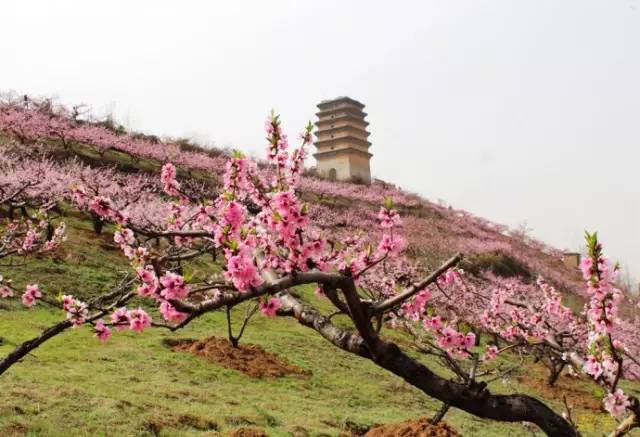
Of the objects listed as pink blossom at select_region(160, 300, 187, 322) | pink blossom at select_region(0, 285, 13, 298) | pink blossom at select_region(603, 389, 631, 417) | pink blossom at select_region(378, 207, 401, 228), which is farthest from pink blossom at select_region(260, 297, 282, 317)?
pink blossom at select_region(0, 285, 13, 298)

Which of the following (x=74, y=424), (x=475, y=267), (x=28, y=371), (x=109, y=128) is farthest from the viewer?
(x=109, y=128)

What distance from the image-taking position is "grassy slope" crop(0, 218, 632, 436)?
8.53 meters

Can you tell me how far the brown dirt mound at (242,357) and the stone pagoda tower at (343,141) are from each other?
5247 centimetres

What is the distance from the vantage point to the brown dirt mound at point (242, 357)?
13.3 m

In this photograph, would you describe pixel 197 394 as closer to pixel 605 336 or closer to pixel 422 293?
pixel 422 293

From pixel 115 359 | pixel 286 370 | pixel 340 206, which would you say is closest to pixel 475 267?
pixel 340 206

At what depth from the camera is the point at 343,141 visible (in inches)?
2746

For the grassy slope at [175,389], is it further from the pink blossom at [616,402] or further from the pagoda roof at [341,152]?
the pagoda roof at [341,152]

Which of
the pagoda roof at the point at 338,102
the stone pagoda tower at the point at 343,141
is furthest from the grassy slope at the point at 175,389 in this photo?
the pagoda roof at the point at 338,102

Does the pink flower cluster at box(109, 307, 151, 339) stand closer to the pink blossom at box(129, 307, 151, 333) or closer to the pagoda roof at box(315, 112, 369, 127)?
the pink blossom at box(129, 307, 151, 333)

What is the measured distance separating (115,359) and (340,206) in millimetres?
39742

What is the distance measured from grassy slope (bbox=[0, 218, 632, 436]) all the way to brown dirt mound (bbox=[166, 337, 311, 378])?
1.18 ft

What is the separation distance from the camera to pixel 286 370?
13.8m

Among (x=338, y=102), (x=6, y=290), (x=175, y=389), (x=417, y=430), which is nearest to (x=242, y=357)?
(x=175, y=389)
